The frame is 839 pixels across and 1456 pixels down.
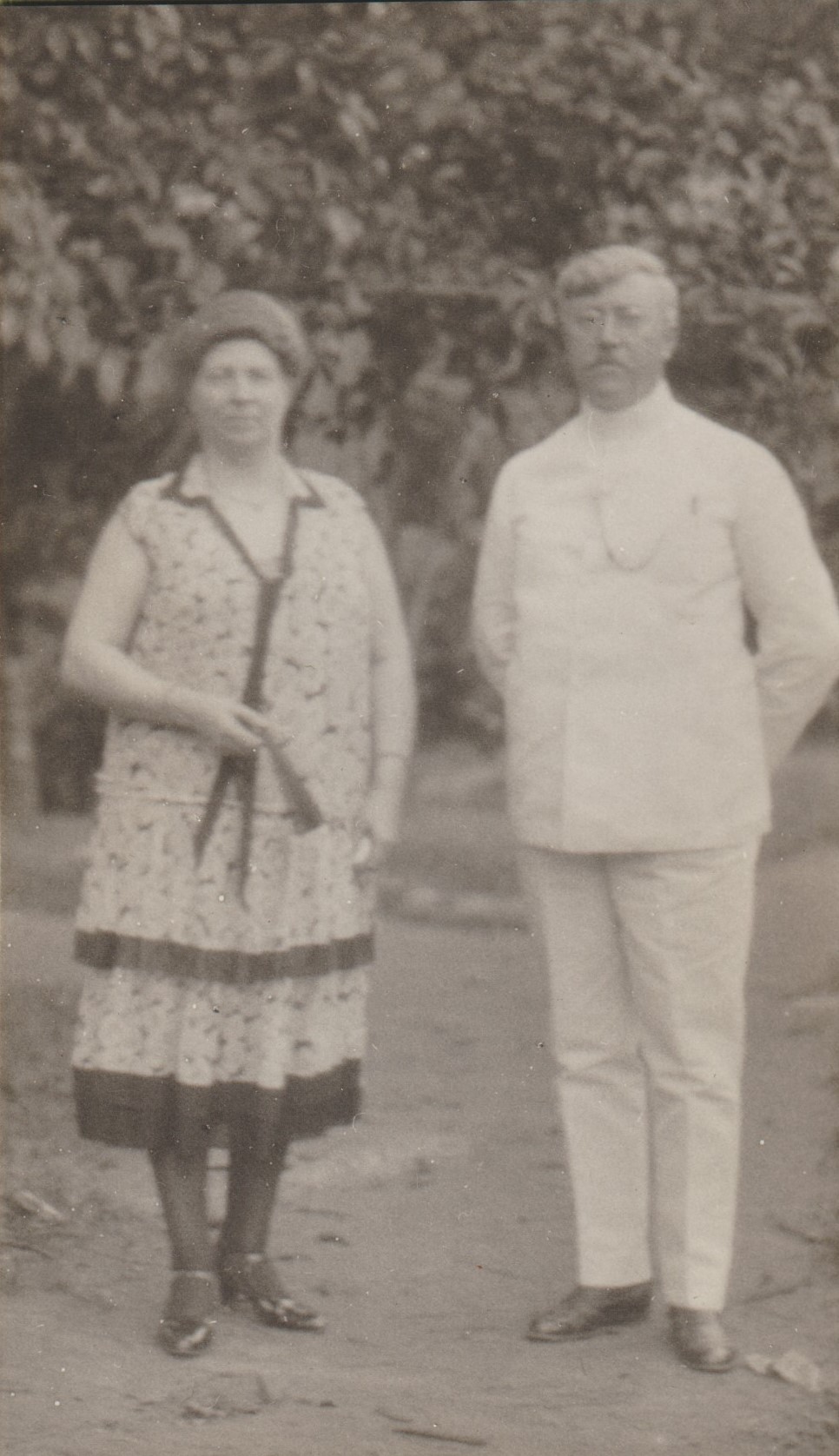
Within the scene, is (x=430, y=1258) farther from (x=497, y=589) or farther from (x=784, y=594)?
(x=784, y=594)

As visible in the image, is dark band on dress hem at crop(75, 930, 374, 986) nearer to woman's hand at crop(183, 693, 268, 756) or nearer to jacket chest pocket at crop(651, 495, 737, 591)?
woman's hand at crop(183, 693, 268, 756)

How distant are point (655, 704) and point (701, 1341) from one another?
117cm

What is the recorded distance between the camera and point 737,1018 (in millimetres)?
3820

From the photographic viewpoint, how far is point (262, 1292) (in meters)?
4.01

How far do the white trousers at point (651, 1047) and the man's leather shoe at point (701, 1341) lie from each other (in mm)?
24

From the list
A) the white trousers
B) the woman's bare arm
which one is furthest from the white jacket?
the woman's bare arm

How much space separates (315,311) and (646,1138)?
5.66ft

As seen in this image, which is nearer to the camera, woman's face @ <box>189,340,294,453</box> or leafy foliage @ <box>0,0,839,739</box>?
woman's face @ <box>189,340,294,453</box>

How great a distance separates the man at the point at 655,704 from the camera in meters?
3.69

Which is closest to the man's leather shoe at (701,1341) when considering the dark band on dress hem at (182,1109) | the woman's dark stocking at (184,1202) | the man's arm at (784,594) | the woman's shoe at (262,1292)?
the woman's shoe at (262,1292)

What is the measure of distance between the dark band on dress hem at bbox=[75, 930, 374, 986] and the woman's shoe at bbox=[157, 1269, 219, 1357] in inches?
23.7

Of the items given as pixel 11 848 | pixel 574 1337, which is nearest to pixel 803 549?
pixel 574 1337

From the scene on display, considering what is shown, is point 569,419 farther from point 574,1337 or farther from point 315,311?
point 574,1337

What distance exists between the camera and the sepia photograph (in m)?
3.71
